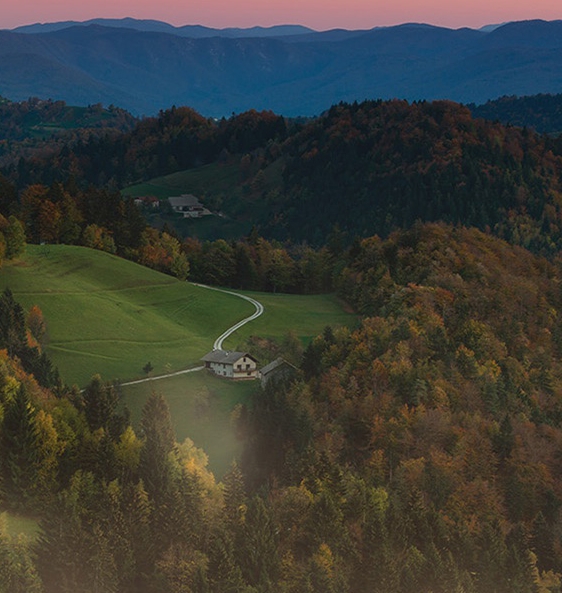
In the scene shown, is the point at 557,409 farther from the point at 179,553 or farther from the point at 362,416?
the point at 179,553

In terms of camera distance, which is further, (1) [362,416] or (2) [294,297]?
(2) [294,297]

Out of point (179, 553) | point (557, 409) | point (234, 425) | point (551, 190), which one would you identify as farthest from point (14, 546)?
point (551, 190)

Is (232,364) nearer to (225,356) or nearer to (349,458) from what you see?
(225,356)

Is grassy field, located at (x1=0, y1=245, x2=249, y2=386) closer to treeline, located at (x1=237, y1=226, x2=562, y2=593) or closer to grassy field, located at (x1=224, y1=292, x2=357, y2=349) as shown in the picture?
grassy field, located at (x1=224, y1=292, x2=357, y2=349)

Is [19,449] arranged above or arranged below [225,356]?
above

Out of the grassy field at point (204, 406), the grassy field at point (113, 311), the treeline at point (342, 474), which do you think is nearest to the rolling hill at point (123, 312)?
the grassy field at point (113, 311)

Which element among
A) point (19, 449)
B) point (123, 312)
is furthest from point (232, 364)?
point (19, 449)
